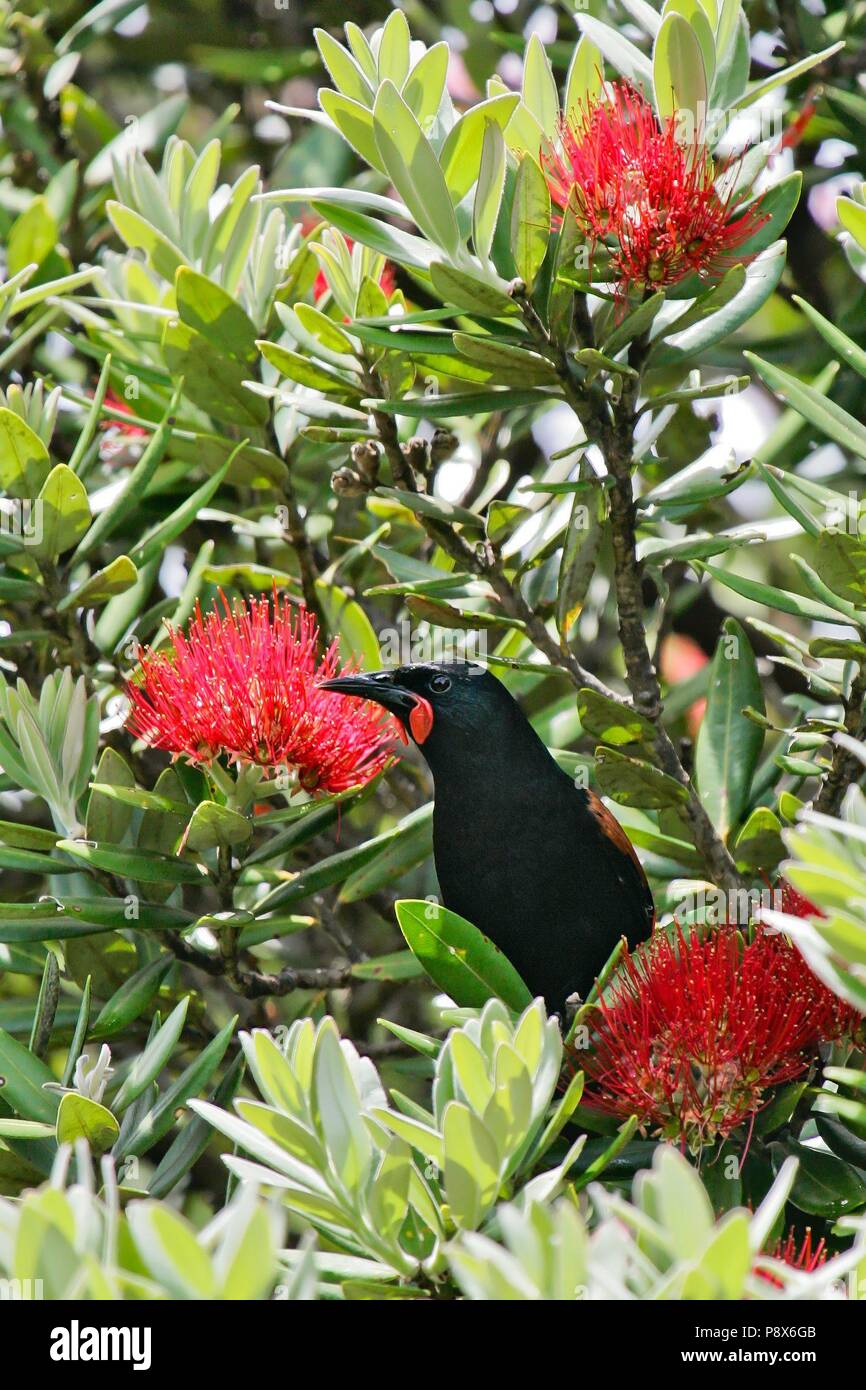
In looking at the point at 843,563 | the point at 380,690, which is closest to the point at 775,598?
the point at 843,563

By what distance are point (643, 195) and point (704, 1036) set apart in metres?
0.91

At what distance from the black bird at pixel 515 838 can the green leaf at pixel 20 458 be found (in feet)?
1.72

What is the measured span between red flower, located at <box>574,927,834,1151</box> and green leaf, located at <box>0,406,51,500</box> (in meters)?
1.07

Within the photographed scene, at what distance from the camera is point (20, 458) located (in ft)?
6.56

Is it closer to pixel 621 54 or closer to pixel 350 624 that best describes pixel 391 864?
pixel 350 624

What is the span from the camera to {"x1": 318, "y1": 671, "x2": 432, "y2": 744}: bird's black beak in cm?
201

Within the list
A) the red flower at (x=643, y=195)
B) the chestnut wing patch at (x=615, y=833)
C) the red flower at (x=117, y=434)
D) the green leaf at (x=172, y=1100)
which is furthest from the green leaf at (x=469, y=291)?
the red flower at (x=117, y=434)

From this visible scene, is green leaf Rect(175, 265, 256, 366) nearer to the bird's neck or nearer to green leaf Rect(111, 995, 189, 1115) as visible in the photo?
the bird's neck

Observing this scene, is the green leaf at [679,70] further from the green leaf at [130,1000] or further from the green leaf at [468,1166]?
the green leaf at [130,1000]

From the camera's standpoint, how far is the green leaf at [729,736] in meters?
2.10

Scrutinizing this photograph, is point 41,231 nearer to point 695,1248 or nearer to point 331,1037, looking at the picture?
point 331,1037

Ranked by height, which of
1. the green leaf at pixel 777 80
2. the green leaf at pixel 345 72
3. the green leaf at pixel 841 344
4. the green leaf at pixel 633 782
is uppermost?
the green leaf at pixel 345 72
